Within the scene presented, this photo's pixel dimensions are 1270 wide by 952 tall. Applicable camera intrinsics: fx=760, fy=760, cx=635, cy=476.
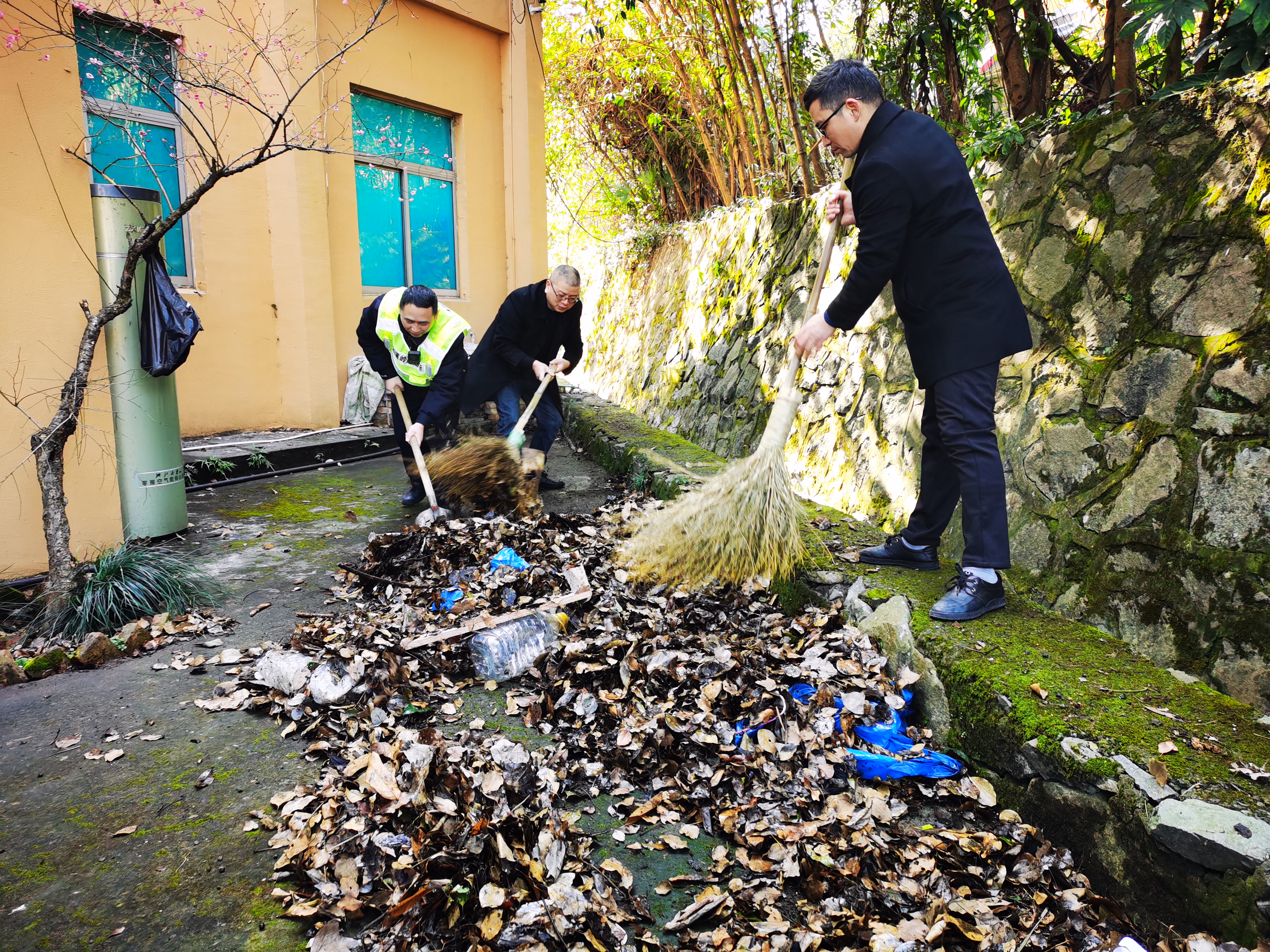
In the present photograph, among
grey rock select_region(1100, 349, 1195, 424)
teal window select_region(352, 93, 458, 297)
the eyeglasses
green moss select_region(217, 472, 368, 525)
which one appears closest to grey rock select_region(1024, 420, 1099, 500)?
grey rock select_region(1100, 349, 1195, 424)

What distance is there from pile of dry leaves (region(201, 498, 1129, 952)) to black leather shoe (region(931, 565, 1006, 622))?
0.30 m

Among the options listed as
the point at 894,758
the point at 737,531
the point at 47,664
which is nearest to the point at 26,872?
the point at 47,664

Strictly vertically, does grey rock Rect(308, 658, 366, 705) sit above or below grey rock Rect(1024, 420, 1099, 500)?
below

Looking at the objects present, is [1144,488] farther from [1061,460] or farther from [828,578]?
[828,578]

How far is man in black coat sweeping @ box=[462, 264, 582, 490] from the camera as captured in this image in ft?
18.5

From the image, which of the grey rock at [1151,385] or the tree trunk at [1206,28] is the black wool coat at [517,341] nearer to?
the grey rock at [1151,385]

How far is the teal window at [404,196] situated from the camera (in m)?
7.82

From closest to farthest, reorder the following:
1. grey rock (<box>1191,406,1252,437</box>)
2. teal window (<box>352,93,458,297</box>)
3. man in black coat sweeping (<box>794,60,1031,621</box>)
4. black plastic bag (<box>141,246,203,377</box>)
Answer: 1. grey rock (<box>1191,406,1252,437</box>)
2. man in black coat sweeping (<box>794,60,1031,621</box>)
3. black plastic bag (<box>141,246,203,377</box>)
4. teal window (<box>352,93,458,297</box>)

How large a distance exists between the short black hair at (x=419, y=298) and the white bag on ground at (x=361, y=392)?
8.34 ft

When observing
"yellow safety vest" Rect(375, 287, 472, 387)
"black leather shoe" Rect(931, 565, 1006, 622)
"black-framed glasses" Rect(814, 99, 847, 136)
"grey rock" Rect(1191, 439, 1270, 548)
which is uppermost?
"black-framed glasses" Rect(814, 99, 847, 136)

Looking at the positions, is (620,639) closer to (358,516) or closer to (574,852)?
(574,852)

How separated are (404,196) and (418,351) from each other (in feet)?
11.9

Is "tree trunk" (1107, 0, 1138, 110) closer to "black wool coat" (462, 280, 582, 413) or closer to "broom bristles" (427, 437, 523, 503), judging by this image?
"black wool coat" (462, 280, 582, 413)

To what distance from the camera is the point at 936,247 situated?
2.77 meters
